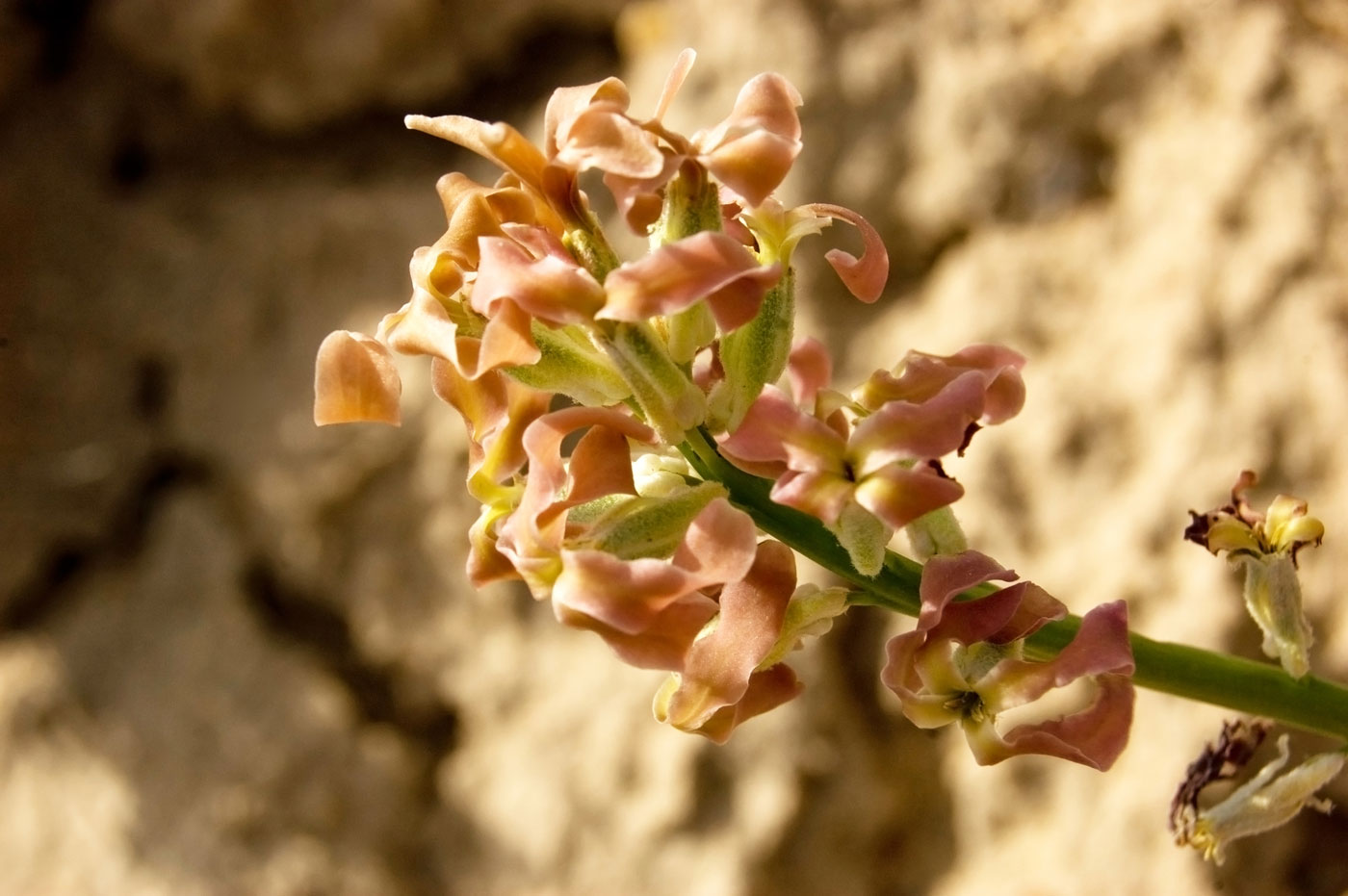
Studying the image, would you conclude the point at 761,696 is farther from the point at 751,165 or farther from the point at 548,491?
the point at 751,165

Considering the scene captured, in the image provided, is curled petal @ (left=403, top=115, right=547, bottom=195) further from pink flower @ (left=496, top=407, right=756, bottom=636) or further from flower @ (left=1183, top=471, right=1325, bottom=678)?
flower @ (left=1183, top=471, right=1325, bottom=678)

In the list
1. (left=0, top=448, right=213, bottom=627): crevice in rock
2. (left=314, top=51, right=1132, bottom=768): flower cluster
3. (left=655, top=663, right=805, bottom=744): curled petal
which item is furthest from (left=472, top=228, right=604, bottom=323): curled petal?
(left=0, top=448, right=213, bottom=627): crevice in rock

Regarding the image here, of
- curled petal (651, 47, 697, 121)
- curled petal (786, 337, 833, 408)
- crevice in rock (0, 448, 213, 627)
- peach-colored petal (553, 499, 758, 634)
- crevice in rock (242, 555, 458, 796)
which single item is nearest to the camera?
peach-colored petal (553, 499, 758, 634)

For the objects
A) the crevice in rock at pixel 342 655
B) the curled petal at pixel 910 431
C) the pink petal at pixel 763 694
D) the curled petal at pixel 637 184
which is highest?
the curled petal at pixel 637 184

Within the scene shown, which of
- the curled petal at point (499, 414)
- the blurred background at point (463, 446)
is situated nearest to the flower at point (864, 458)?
the curled petal at point (499, 414)

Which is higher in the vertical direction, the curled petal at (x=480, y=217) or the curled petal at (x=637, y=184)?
the curled petal at (x=637, y=184)

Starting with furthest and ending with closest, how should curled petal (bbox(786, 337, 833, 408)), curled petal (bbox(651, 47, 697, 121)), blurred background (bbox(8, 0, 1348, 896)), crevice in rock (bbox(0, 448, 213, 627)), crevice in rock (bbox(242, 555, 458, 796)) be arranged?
crevice in rock (bbox(0, 448, 213, 627)), crevice in rock (bbox(242, 555, 458, 796)), blurred background (bbox(8, 0, 1348, 896)), curled petal (bbox(786, 337, 833, 408)), curled petal (bbox(651, 47, 697, 121))

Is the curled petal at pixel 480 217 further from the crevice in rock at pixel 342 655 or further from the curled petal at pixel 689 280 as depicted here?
the crevice in rock at pixel 342 655

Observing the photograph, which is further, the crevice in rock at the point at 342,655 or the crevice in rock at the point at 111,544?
the crevice in rock at the point at 111,544

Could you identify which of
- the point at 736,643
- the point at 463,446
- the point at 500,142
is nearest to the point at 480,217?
the point at 500,142
